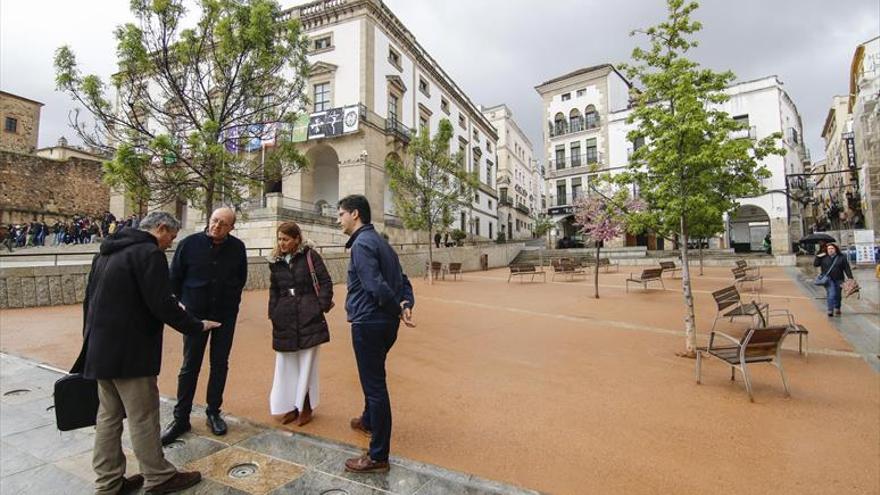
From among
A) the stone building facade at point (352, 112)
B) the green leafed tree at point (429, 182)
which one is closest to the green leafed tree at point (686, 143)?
the green leafed tree at point (429, 182)

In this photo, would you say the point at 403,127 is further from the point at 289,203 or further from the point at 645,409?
the point at 645,409

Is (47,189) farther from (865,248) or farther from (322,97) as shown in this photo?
(865,248)

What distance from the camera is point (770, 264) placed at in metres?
23.6

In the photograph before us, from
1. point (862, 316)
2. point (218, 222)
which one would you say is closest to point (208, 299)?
point (218, 222)

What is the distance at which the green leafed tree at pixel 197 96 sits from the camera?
751cm

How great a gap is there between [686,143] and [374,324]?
606cm

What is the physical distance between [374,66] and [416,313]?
2024cm

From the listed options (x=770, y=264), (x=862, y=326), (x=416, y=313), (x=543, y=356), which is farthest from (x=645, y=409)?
(x=770, y=264)

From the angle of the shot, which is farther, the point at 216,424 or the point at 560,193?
the point at 560,193

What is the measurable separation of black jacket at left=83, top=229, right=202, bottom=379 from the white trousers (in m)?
1.23

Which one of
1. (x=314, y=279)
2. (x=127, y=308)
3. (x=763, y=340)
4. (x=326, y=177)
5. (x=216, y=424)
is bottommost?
(x=216, y=424)

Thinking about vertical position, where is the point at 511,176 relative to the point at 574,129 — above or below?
below

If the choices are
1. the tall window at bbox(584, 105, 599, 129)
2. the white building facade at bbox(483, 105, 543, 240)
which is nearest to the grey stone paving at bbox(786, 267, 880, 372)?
the tall window at bbox(584, 105, 599, 129)

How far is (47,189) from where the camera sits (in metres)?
29.1
